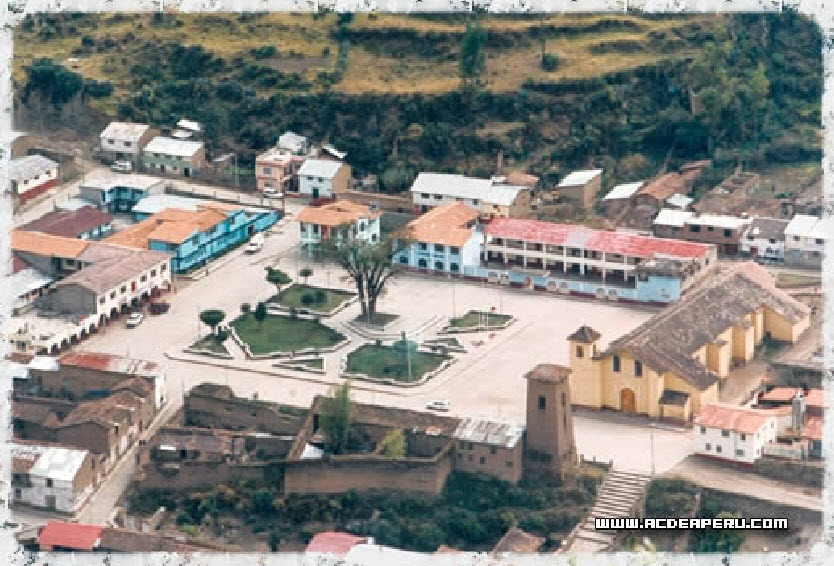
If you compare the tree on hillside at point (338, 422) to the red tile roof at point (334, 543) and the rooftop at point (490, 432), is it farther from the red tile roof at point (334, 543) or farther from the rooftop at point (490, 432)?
the red tile roof at point (334, 543)

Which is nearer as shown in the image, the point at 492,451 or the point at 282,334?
the point at 492,451

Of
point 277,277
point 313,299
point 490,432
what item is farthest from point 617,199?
point 490,432

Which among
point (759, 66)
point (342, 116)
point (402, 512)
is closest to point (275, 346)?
point (402, 512)

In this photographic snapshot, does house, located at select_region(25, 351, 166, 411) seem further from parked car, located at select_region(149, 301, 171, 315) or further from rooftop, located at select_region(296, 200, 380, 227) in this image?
rooftop, located at select_region(296, 200, 380, 227)

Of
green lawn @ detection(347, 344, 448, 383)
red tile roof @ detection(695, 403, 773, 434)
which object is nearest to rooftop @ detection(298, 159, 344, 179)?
green lawn @ detection(347, 344, 448, 383)

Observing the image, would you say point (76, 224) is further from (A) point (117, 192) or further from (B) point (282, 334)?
(B) point (282, 334)

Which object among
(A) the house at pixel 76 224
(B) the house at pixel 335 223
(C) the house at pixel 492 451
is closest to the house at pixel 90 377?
(C) the house at pixel 492 451
